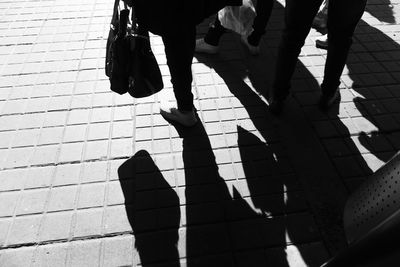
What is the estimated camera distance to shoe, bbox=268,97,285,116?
3.01 m

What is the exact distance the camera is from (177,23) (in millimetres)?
2145

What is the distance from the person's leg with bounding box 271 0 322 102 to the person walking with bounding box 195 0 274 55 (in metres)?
0.96

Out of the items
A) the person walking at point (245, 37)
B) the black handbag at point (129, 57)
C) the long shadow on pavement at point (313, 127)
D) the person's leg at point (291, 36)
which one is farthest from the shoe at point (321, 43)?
the black handbag at point (129, 57)

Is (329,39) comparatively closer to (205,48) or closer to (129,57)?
(205,48)

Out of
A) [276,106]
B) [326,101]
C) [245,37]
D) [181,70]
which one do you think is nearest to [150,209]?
[181,70]

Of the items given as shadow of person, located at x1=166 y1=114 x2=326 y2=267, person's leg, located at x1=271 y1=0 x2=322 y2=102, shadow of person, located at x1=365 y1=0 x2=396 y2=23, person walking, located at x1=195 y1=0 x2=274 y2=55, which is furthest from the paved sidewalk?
shadow of person, located at x1=365 y1=0 x2=396 y2=23

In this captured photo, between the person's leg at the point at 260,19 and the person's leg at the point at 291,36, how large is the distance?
0.91 meters

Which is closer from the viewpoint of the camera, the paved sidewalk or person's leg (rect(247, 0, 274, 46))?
the paved sidewalk

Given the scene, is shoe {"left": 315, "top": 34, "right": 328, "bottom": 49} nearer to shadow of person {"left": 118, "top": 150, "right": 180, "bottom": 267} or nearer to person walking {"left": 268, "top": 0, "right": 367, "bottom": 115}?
person walking {"left": 268, "top": 0, "right": 367, "bottom": 115}

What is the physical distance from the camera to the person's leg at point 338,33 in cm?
238

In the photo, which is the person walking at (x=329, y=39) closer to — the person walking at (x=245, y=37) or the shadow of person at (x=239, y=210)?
the shadow of person at (x=239, y=210)

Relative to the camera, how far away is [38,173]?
2607mm

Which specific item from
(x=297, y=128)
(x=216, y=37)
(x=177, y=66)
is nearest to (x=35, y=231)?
(x=177, y=66)

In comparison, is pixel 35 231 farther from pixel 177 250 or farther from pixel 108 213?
pixel 177 250
